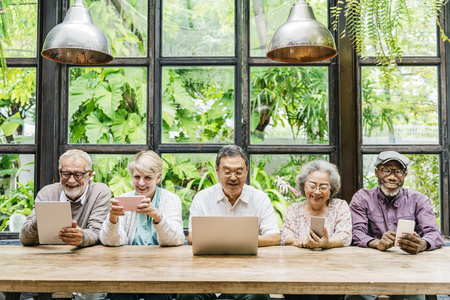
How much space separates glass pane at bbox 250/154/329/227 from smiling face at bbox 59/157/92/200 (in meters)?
1.41

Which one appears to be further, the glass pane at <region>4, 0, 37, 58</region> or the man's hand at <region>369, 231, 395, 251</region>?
the glass pane at <region>4, 0, 37, 58</region>

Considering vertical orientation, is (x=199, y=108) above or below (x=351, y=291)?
above

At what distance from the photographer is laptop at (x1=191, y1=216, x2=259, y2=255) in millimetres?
2281

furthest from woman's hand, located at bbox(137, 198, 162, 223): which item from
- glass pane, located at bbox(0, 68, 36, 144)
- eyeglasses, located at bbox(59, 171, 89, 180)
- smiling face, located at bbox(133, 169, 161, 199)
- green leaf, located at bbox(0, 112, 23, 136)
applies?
green leaf, located at bbox(0, 112, 23, 136)

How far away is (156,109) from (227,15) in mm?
990

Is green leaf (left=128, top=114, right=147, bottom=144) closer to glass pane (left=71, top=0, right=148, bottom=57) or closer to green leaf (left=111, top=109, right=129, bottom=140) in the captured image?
green leaf (left=111, top=109, right=129, bottom=140)

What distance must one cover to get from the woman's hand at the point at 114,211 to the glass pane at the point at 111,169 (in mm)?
1191

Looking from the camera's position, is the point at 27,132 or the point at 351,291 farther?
the point at 27,132

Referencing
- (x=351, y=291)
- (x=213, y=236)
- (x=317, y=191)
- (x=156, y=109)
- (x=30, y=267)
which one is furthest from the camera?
(x=156, y=109)

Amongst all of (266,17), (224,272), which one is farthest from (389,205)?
(266,17)

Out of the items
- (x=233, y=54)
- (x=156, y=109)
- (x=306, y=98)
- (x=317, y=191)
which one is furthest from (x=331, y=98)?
(x=156, y=109)

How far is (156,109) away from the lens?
3811 millimetres

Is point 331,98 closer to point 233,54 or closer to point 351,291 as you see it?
point 233,54

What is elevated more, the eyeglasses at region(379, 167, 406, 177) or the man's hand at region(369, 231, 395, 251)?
the eyeglasses at region(379, 167, 406, 177)
